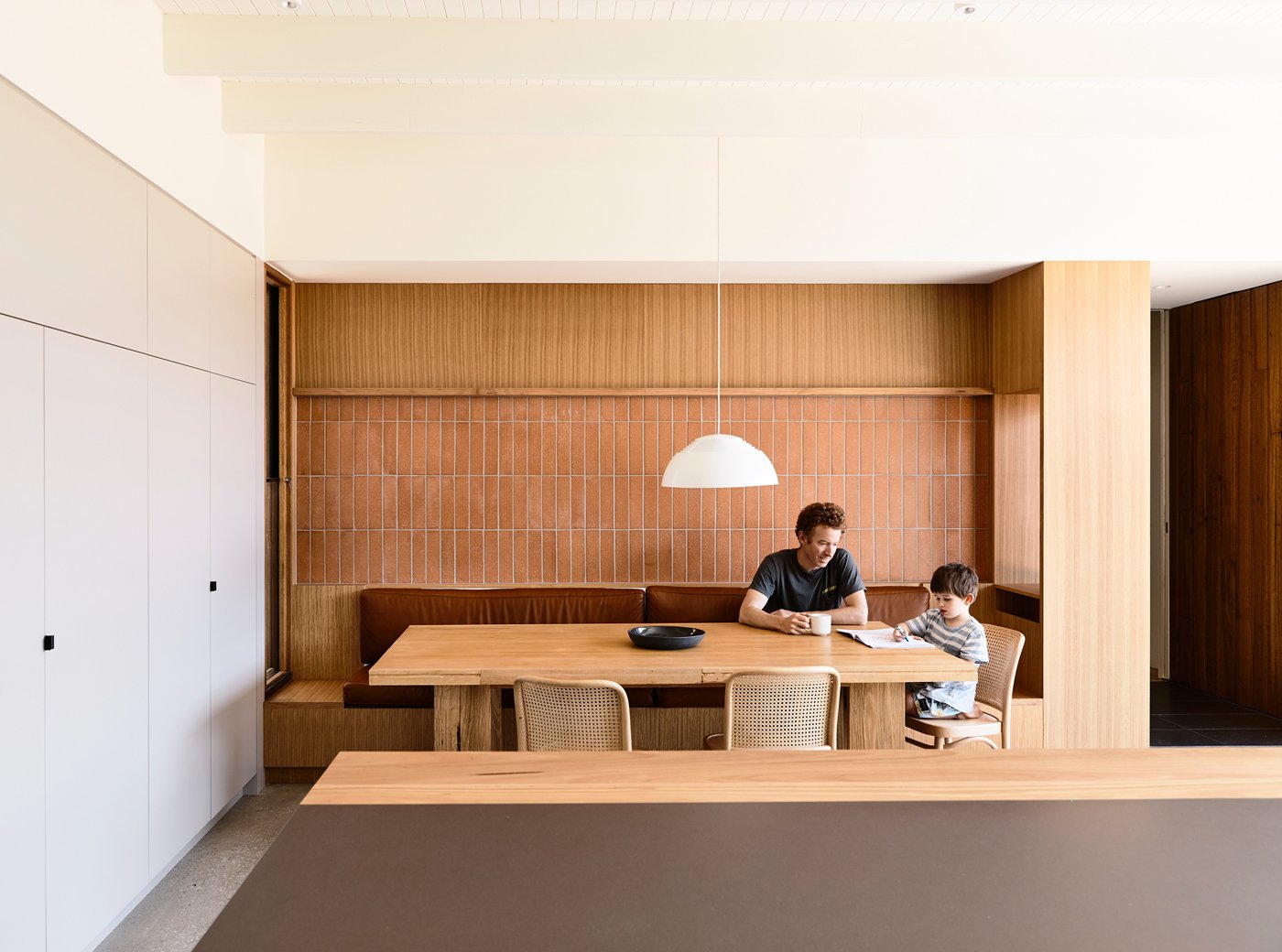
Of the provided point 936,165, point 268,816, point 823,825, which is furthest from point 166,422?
point 936,165

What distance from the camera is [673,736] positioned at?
4.00 m

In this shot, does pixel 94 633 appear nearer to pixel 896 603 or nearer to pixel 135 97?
pixel 135 97

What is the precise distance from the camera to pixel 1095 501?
4.19 m

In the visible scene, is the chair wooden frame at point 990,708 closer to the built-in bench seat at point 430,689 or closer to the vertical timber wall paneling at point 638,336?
the built-in bench seat at point 430,689

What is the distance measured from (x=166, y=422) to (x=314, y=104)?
144cm

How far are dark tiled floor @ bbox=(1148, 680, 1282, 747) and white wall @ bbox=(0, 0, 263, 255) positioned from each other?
16.2 ft

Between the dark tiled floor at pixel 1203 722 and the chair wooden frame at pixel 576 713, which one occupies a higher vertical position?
the chair wooden frame at pixel 576 713

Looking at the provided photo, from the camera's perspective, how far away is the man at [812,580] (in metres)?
3.80

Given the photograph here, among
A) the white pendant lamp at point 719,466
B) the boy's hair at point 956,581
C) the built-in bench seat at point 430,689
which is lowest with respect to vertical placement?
the built-in bench seat at point 430,689

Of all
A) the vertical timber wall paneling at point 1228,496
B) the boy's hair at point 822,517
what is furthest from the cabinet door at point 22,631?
the vertical timber wall paneling at point 1228,496

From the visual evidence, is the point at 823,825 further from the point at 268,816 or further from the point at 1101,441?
the point at 1101,441

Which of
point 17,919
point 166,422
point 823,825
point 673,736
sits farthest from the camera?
point 673,736

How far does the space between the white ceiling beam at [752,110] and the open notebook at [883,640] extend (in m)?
2.06

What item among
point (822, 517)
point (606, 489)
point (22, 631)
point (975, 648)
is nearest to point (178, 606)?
point (22, 631)
